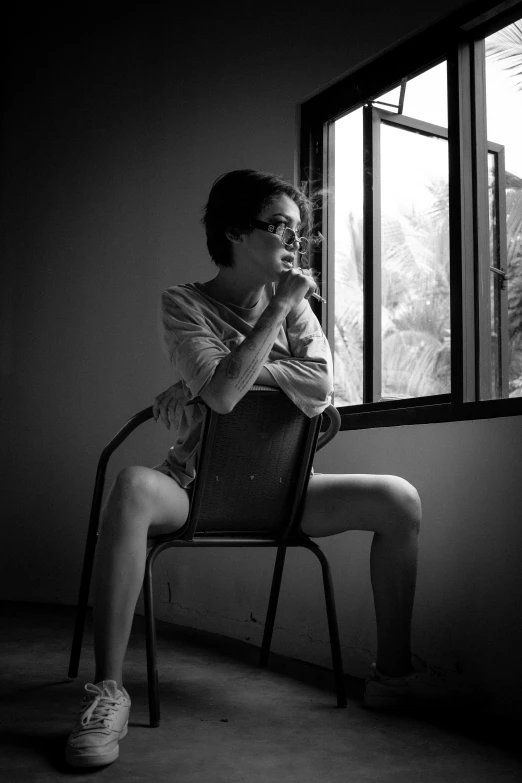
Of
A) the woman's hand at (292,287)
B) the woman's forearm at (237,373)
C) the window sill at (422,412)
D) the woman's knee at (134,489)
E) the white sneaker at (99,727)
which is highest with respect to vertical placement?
the woman's hand at (292,287)

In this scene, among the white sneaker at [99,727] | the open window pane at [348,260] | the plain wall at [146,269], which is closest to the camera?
the white sneaker at [99,727]

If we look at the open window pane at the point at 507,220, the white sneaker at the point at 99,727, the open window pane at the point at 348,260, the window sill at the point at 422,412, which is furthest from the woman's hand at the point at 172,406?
the open window pane at the point at 348,260

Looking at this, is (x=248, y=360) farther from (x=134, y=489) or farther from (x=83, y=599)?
(x=83, y=599)

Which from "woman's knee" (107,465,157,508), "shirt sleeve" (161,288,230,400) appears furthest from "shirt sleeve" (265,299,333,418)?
Answer: "woman's knee" (107,465,157,508)

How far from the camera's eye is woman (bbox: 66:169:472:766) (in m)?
1.53

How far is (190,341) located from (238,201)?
1.34 ft

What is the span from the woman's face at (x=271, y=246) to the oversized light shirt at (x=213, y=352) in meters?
0.11

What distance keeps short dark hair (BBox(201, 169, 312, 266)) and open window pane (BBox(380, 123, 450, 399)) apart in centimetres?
56

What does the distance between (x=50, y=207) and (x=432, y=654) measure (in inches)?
110

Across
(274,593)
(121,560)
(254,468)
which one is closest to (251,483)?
(254,468)

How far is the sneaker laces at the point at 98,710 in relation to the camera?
142 centimetres

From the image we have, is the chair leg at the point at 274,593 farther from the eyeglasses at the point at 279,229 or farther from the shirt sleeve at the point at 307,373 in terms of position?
the eyeglasses at the point at 279,229

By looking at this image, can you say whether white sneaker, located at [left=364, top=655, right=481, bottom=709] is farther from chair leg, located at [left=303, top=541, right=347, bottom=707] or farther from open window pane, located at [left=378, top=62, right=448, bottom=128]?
open window pane, located at [left=378, top=62, right=448, bottom=128]

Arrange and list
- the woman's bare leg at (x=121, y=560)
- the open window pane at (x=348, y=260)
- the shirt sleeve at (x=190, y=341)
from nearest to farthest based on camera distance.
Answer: the woman's bare leg at (x=121, y=560) → the shirt sleeve at (x=190, y=341) → the open window pane at (x=348, y=260)
